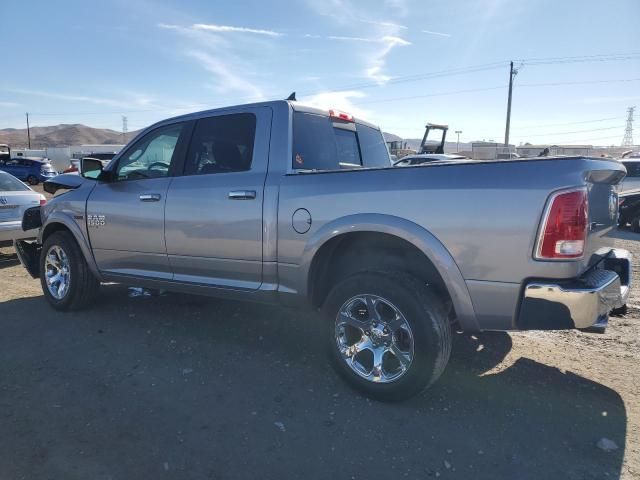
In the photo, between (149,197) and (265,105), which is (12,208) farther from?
(265,105)

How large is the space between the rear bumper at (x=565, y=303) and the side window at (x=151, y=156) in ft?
10.4

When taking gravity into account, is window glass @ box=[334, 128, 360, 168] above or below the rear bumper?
above

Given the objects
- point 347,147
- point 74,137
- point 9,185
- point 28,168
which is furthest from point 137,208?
point 74,137

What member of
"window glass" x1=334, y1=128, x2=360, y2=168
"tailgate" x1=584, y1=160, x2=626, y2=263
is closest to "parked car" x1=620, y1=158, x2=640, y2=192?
"window glass" x1=334, y1=128, x2=360, y2=168

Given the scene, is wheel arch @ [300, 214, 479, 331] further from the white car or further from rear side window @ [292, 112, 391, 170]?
the white car

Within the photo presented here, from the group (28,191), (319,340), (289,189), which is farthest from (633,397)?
(28,191)

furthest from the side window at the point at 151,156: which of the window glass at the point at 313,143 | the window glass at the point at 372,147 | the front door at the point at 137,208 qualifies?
the window glass at the point at 372,147

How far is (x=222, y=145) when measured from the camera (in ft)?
13.0

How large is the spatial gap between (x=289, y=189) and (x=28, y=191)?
6524 millimetres

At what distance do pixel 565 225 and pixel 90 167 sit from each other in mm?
4575

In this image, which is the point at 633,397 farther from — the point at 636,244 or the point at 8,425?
the point at 636,244

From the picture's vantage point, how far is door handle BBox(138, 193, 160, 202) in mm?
4133

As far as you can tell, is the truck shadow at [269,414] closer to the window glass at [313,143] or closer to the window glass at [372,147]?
the window glass at [313,143]

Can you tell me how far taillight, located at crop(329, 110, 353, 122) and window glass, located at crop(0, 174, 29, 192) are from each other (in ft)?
20.4
